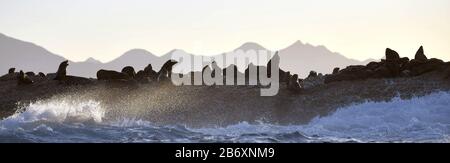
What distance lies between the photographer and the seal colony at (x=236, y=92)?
32.5 m

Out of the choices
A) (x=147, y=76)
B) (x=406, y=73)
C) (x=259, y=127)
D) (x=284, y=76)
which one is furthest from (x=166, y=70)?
(x=406, y=73)

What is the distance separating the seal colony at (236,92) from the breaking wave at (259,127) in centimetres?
97

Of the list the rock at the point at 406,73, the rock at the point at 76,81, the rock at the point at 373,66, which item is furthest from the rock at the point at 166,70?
the rock at the point at 406,73

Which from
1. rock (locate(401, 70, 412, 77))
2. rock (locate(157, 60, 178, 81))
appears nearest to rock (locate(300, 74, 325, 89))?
rock (locate(401, 70, 412, 77))

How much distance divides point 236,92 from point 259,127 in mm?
6536

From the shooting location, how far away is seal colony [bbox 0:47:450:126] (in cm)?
3247

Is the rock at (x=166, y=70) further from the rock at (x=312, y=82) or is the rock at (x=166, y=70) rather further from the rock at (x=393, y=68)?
the rock at (x=393, y=68)

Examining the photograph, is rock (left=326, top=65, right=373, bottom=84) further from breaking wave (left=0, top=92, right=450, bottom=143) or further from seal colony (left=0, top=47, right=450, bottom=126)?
breaking wave (left=0, top=92, right=450, bottom=143)

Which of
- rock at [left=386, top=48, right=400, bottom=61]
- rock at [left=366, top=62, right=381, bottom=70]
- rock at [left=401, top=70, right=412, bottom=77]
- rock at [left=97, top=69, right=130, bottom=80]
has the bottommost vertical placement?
rock at [left=401, top=70, right=412, bottom=77]

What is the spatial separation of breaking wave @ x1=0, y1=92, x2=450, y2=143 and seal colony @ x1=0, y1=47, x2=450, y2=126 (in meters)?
0.97
